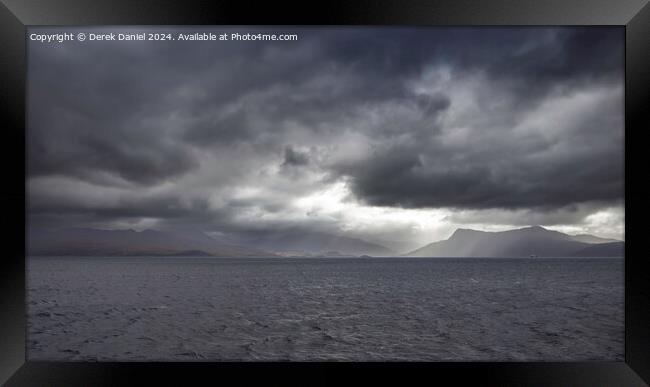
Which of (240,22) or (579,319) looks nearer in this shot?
(240,22)

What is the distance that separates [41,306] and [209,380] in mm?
24943

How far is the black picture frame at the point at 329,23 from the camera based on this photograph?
15.0 ft

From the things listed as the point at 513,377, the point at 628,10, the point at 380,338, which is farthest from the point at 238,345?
the point at 628,10

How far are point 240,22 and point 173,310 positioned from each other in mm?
22561

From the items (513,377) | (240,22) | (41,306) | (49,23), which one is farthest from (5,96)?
(41,306)

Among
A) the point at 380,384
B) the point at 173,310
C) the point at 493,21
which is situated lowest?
the point at 173,310

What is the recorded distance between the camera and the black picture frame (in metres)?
4.56

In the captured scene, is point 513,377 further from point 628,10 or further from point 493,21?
point 628,10

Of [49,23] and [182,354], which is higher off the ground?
[49,23]

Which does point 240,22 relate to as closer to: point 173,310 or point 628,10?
point 628,10

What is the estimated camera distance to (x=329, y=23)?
4668 millimetres

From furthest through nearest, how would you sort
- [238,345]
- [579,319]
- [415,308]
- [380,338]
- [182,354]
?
[415,308], [579,319], [380,338], [238,345], [182,354]

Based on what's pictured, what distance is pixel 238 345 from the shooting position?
500 inches

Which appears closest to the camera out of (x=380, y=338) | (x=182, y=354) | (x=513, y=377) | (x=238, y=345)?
(x=513, y=377)
